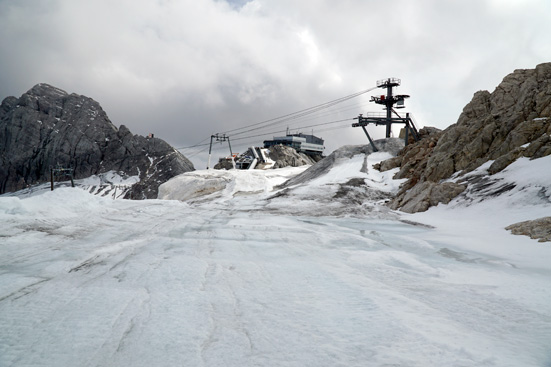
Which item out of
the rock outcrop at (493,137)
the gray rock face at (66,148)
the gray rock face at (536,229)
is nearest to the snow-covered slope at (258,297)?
the gray rock face at (536,229)

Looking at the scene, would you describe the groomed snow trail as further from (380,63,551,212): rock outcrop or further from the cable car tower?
the cable car tower

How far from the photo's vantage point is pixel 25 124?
104062 mm

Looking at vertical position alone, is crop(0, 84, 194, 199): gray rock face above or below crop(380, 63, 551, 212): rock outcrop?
above

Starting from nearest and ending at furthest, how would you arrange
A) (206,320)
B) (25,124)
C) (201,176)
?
(206,320), (201,176), (25,124)

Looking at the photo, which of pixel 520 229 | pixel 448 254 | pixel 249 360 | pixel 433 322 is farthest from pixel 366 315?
pixel 520 229

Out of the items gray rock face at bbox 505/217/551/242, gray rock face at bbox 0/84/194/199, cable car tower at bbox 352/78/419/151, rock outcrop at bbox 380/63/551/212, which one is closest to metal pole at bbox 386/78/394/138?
cable car tower at bbox 352/78/419/151

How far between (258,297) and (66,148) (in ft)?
407

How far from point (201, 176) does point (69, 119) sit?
10143cm

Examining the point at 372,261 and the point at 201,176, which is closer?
the point at 372,261

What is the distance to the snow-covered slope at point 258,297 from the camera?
8.04 ft

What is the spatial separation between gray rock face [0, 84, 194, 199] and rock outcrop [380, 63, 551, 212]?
9282 centimetres

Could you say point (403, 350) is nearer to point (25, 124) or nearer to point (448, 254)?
point (448, 254)

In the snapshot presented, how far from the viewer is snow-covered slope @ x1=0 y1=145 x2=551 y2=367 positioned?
2449mm

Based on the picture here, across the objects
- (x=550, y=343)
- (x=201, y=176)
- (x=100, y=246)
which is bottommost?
(x=550, y=343)
